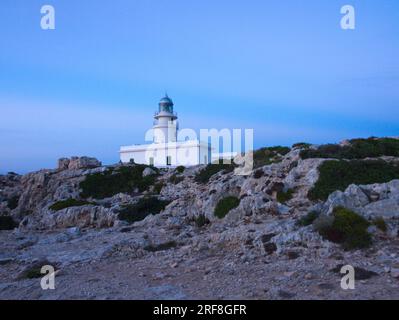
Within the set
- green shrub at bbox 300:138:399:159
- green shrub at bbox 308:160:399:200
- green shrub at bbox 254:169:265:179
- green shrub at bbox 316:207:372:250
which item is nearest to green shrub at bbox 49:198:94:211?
green shrub at bbox 254:169:265:179

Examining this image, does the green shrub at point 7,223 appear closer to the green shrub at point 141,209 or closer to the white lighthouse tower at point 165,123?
the green shrub at point 141,209

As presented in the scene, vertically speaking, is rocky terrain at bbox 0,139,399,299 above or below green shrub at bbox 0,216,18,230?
above

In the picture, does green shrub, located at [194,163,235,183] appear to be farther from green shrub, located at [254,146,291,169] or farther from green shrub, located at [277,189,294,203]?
green shrub, located at [277,189,294,203]

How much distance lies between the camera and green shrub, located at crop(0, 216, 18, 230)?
2602 cm

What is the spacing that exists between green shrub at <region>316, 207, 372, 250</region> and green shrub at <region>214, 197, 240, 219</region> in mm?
6183

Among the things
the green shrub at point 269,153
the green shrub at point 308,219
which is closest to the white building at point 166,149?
the green shrub at point 269,153

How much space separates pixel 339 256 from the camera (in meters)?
10.1

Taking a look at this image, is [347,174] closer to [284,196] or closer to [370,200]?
[284,196]

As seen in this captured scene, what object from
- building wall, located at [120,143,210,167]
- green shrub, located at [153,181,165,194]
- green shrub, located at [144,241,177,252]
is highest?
building wall, located at [120,143,210,167]

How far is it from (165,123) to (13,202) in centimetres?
2652

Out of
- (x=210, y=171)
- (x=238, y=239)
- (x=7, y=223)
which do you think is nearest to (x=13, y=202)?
(x=7, y=223)

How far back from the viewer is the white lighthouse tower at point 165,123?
53750 millimetres

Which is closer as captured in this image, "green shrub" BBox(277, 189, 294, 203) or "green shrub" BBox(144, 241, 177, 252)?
"green shrub" BBox(144, 241, 177, 252)
